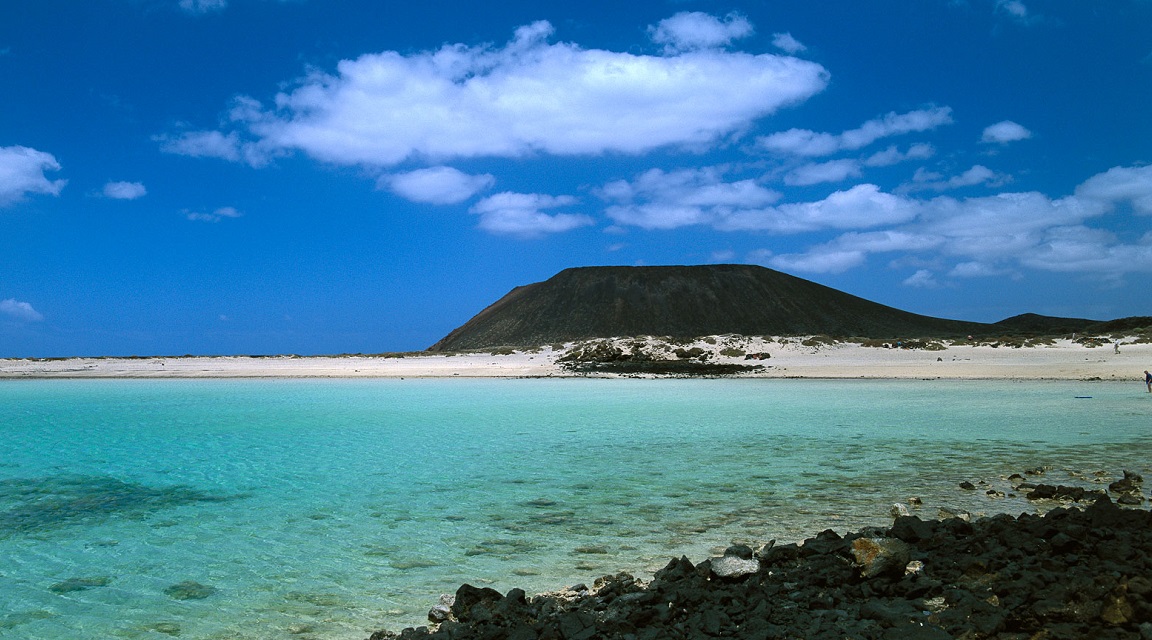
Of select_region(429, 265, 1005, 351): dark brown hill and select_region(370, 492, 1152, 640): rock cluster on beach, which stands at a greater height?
select_region(429, 265, 1005, 351): dark brown hill

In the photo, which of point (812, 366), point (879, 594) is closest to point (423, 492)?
point (879, 594)

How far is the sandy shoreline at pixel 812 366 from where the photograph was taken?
30125 mm

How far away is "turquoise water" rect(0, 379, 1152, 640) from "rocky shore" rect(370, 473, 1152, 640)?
0.76 metres

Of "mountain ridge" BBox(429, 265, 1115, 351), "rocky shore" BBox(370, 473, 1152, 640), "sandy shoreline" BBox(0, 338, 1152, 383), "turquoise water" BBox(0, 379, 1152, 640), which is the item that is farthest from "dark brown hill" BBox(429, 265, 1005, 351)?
"rocky shore" BBox(370, 473, 1152, 640)

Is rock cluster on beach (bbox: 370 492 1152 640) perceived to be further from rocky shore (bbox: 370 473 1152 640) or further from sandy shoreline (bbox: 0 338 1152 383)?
sandy shoreline (bbox: 0 338 1152 383)

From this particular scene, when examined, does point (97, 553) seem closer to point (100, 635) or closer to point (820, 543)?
point (100, 635)

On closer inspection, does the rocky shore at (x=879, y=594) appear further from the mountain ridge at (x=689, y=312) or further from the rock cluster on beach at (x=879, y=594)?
the mountain ridge at (x=689, y=312)

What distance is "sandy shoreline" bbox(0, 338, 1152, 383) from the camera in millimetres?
30125

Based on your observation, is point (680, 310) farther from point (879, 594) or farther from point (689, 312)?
point (879, 594)

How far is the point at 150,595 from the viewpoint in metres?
5.12

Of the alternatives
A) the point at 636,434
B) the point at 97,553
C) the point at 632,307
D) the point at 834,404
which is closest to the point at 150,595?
the point at 97,553

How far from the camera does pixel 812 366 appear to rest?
34969 mm

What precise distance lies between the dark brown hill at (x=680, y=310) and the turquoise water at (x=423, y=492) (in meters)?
65.8

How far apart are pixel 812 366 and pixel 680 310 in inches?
2288
